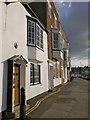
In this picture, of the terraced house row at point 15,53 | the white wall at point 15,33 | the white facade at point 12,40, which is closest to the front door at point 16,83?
the terraced house row at point 15,53

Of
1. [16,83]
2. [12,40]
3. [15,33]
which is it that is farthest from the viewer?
[15,33]

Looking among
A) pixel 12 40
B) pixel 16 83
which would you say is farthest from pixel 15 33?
pixel 16 83

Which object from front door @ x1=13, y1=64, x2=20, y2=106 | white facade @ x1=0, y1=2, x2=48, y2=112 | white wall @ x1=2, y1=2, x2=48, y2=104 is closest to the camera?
white facade @ x1=0, y1=2, x2=48, y2=112

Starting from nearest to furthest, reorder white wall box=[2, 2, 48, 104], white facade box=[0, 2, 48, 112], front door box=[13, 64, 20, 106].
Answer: white facade box=[0, 2, 48, 112], white wall box=[2, 2, 48, 104], front door box=[13, 64, 20, 106]

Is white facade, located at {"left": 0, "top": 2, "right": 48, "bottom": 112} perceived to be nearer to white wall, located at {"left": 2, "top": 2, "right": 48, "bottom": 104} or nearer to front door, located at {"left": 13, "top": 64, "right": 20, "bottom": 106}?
white wall, located at {"left": 2, "top": 2, "right": 48, "bottom": 104}

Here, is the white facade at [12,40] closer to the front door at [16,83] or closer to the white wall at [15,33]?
the white wall at [15,33]

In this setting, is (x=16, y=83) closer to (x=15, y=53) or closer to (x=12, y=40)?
(x=15, y=53)

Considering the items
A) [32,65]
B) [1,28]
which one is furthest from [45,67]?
[1,28]

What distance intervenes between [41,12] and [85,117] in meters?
13.6

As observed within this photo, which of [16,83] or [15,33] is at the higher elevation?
[15,33]

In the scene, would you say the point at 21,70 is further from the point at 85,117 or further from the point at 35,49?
the point at 85,117

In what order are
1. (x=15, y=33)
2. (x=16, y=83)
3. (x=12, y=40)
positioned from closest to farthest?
(x=12, y=40), (x=16, y=83), (x=15, y=33)

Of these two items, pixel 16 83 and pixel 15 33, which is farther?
pixel 15 33

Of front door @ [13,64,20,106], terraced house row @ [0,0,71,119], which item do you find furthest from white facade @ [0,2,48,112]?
front door @ [13,64,20,106]
